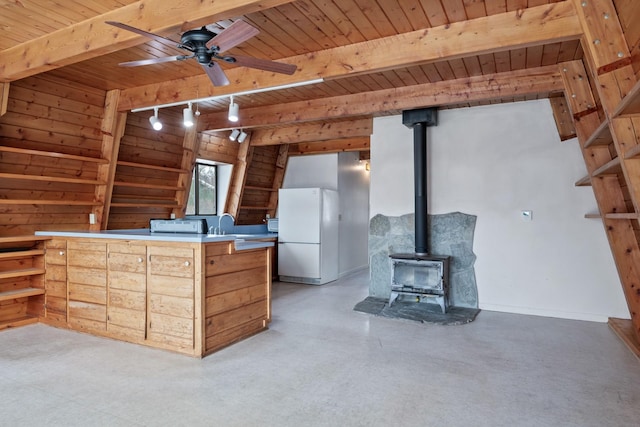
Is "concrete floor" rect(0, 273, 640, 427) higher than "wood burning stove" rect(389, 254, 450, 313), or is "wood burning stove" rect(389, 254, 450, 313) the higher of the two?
"wood burning stove" rect(389, 254, 450, 313)

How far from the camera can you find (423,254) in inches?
195

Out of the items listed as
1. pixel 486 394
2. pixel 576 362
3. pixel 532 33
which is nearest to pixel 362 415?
pixel 486 394

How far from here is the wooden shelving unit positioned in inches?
159

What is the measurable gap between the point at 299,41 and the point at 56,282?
3594 mm

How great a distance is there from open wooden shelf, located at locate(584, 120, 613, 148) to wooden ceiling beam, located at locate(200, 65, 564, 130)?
74cm

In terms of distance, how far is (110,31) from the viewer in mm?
2840

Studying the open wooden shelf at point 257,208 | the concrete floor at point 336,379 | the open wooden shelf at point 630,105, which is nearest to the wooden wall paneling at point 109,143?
the concrete floor at point 336,379

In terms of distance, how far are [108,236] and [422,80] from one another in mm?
3663

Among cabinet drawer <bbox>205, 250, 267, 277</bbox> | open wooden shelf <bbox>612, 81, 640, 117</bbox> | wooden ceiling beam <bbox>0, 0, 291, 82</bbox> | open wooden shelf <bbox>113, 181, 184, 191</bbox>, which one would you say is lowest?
cabinet drawer <bbox>205, 250, 267, 277</bbox>

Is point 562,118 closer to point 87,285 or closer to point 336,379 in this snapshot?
point 336,379

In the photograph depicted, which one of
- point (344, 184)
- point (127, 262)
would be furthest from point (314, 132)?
point (127, 262)

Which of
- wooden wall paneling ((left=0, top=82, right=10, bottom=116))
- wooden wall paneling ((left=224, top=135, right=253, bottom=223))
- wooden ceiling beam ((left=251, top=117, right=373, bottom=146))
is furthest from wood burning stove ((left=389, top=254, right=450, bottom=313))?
wooden wall paneling ((left=0, top=82, right=10, bottom=116))

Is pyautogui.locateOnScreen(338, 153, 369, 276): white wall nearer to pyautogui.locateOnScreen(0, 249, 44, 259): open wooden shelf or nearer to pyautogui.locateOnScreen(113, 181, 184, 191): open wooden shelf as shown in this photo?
pyautogui.locateOnScreen(113, 181, 184, 191): open wooden shelf

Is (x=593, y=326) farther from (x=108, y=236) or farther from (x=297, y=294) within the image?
(x=108, y=236)
